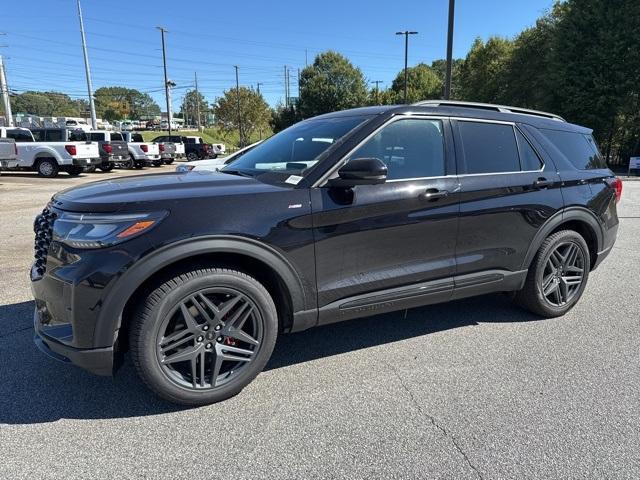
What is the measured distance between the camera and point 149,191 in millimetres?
2834

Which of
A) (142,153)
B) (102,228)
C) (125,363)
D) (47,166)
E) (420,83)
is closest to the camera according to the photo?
(102,228)

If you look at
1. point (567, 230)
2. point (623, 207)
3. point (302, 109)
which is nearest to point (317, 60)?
point (302, 109)

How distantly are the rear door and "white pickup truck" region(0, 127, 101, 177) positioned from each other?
1811cm

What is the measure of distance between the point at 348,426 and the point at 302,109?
56.6m

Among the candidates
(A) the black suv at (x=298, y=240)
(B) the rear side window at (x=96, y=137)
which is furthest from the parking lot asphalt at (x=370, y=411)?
(B) the rear side window at (x=96, y=137)

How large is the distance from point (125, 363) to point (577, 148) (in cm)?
432

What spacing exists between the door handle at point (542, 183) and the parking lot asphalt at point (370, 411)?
47.4 inches

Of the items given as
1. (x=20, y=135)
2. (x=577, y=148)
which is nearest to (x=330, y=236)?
(x=577, y=148)

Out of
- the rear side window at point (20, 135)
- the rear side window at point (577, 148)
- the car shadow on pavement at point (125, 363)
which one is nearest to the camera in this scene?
the car shadow on pavement at point (125, 363)

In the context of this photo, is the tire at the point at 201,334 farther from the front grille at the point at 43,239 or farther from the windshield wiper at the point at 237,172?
the windshield wiper at the point at 237,172

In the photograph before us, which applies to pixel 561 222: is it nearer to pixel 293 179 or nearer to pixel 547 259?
pixel 547 259

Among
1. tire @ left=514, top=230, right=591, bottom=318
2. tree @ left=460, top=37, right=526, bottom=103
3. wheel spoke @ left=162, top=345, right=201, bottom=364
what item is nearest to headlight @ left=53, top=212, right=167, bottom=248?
wheel spoke @ left=162, top=345, right=201, bottom=364

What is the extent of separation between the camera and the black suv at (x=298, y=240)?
258 cm

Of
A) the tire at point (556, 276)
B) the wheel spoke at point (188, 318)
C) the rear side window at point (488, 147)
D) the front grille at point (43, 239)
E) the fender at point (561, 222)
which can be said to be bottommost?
the tire at point (556, 276)
